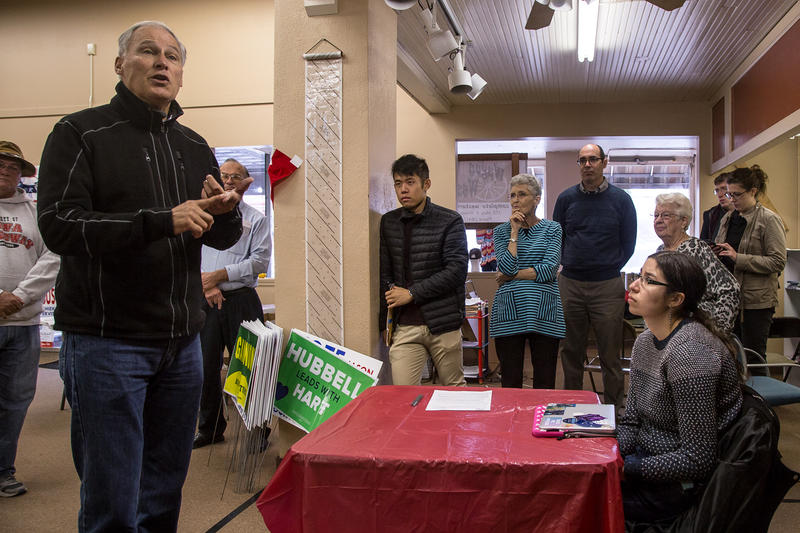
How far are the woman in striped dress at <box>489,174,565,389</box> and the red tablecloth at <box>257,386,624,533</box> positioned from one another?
1541 mm

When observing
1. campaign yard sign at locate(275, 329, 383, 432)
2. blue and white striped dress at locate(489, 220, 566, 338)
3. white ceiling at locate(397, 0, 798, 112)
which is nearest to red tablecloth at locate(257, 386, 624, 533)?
campaign yard sign at locate(275, 329, 383, 432)

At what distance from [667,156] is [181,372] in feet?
31.1

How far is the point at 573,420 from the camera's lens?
1.53 m

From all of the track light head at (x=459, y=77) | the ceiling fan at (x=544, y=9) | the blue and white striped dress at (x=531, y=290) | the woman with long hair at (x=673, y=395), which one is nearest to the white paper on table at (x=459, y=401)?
the woman with long hair at (x=673, y=395)

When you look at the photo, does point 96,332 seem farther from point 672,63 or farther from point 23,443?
point 672,63

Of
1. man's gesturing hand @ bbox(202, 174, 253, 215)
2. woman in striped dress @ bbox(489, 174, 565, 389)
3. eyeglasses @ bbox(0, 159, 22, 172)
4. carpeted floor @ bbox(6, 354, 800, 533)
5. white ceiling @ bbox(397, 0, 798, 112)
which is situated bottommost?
carpeted floor @ bbox(6, 354, 800, 533)

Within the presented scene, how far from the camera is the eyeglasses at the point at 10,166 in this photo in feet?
9.16

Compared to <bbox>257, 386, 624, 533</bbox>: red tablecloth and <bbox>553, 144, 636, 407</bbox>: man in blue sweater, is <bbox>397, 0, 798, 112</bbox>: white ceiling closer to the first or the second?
<bbox>553, 144, 636, 407</bbox>: man in blue sweater

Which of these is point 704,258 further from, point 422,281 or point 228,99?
point 228,99

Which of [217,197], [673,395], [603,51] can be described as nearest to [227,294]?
[217,197]

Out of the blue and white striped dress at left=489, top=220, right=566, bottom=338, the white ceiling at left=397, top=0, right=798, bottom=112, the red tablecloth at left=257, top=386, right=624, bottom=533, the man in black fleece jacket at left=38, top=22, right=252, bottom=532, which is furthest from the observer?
the white ceiling at left=397, top=0, right=798, bottom=112

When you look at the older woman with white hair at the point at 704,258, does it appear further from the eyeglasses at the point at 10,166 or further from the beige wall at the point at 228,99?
the beige wall at the point at 228,99

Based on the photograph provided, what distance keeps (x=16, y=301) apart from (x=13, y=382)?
396 millimetres

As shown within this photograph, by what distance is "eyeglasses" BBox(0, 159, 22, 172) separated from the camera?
279 cm
